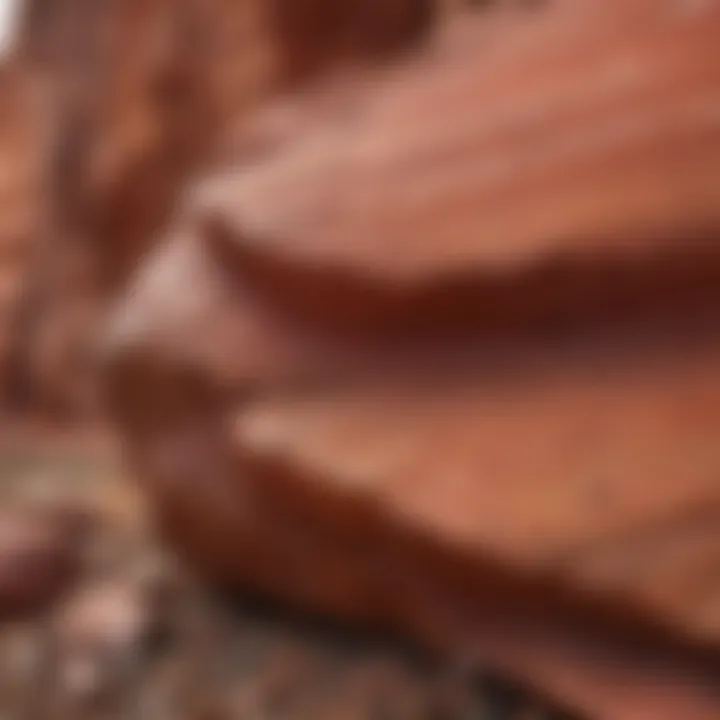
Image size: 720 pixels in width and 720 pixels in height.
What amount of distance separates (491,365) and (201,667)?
0.14 meters

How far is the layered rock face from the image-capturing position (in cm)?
31

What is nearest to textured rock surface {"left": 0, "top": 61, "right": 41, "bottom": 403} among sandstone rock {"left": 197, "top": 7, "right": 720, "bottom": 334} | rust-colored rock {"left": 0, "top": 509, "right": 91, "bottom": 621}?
rust-colored rock {"left": 0, "top": 509, "right": 91, "bottom": 621}

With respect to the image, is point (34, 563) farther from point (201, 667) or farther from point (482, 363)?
point (482, 363)

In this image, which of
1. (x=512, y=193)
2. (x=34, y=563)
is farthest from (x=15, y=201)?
(x=512, y=193)

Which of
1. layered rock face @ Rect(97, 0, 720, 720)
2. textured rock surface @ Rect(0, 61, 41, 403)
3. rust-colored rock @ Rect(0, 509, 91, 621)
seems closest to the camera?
layered rock face @ Rect(97, 0, 720, 720)

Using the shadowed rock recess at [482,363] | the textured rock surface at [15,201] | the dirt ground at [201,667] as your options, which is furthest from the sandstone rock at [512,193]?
the textured rock surface at [15,201]

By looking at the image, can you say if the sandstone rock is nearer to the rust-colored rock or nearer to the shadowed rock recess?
the shadowed rock recess

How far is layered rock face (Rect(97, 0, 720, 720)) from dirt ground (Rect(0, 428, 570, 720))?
13 millimetres

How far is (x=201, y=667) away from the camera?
40 centimetres

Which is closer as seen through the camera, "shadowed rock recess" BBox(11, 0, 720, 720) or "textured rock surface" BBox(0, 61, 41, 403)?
"shadowed rock recess" BBox(11, 0, 720, 720)

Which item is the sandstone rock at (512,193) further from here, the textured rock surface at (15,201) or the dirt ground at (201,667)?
the textured rock surface at (15,201)

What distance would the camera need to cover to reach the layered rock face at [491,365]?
307 mm

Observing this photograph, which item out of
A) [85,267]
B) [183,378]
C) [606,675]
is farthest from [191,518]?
[85,267]

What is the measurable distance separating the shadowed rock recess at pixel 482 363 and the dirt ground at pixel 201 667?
0.04 ft
